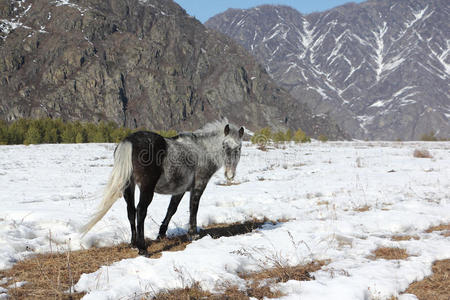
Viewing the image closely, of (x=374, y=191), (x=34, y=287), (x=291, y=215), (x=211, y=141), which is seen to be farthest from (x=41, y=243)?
(x=374, y=191)

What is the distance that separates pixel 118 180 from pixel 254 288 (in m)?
2.93

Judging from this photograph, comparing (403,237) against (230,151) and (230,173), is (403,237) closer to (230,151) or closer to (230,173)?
(230,173)

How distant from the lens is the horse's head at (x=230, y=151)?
6.42 metres

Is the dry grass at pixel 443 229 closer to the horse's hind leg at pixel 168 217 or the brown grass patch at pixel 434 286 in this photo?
the brown grass patch at pixel 434 286

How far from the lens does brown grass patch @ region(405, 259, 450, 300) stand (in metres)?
3.59

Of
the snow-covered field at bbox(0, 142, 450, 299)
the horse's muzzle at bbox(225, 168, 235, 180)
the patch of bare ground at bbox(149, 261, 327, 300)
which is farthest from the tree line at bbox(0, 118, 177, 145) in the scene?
the patch of bare ground at bbox(149, 261, 327, 300)

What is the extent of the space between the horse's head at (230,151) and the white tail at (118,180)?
204cm

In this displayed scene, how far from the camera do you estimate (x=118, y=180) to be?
17.3ft

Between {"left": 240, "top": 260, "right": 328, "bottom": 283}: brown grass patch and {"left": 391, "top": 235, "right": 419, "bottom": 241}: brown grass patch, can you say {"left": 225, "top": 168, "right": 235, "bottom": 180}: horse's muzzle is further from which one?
{"left": 391, "top": 235, "right": 419, "bottom": 241}: brown grass patch

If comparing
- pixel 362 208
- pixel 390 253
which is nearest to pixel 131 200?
pixel 390 253

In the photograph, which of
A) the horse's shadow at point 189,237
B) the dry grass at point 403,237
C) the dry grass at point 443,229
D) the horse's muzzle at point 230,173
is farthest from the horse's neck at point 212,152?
the dry grass at point 443,229

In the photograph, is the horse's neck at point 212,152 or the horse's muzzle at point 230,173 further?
the horse's neck at point 212,152

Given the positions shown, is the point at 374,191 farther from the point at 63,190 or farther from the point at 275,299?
the point at 63,190

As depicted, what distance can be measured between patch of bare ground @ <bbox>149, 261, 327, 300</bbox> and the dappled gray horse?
5.56 ft
